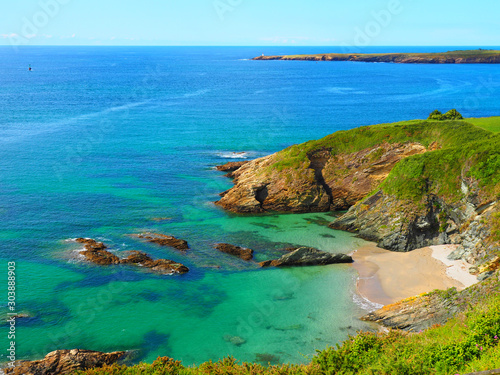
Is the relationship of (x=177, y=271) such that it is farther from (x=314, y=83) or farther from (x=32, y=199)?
(x=314, y=83)

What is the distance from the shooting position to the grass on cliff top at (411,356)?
17.0m

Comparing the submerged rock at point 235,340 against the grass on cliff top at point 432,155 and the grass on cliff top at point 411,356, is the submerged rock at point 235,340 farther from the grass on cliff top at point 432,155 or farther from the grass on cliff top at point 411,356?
the grass on cliff top at point 432,155

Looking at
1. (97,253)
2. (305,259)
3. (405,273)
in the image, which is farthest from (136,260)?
(405,273)

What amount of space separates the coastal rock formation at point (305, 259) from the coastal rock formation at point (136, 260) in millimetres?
7434

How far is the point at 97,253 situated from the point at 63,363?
14.7m

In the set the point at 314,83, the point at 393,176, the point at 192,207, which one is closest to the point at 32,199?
the point at 192,207

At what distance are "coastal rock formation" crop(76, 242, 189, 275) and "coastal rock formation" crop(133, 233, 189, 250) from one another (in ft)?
9.23

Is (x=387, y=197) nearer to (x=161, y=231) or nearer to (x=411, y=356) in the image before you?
(x=161, y=231)

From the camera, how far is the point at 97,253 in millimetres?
37250

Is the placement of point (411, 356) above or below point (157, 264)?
above

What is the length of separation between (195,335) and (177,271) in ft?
26.9

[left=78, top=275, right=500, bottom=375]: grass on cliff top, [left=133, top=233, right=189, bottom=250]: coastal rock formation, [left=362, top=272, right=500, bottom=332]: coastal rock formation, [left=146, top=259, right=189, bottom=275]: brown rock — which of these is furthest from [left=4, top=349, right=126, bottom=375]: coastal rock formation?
[left=362, top=272, right=500, bottom=332]: coastal rock formation

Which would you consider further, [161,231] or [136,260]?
[161,231]

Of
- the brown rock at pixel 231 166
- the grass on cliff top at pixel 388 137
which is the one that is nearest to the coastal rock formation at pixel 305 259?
the grass on cliff top at pixel 388 137
